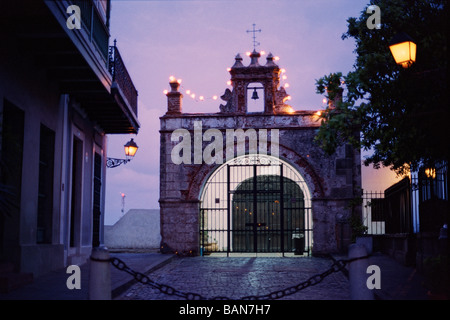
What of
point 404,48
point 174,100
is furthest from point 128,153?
point 404,48

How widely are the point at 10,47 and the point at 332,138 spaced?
519 cm

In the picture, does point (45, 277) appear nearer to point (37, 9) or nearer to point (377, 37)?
point (37, 9)

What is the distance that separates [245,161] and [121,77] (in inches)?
276

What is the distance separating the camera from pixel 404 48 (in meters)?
6.96

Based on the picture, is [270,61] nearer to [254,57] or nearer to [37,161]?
[254,57]

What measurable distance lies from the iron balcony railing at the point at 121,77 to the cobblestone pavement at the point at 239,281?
451 centimetres

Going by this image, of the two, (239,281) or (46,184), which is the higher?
(46,184)

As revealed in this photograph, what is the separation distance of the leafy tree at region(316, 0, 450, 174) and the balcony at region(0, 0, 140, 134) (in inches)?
163

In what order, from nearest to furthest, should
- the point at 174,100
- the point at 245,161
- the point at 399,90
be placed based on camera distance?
the point at 399,90
the point at 245,161
the point at 174,100

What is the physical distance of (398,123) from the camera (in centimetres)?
836

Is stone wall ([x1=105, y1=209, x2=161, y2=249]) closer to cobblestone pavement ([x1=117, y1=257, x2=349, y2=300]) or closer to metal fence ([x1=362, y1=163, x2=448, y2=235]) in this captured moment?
cobblestone pavement ([x1=117, y1=257, x2=349, y2=300])

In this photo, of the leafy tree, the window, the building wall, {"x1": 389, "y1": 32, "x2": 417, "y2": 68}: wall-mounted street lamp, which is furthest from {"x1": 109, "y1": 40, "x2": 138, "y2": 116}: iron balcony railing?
{"x1": 389, "y1": 32, "x2": 417, "y2": 68}: wall-mounted street lamp

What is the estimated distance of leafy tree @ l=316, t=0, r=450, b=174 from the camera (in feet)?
26.7
